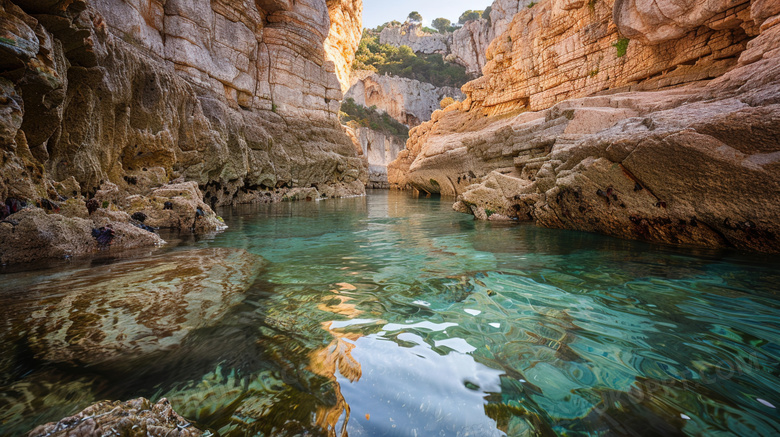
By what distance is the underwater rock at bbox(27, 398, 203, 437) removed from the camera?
0.97m

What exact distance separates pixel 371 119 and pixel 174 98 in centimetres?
3811

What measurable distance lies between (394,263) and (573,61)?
57.6 feet

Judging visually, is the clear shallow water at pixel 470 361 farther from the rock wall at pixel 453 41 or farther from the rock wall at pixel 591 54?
the rock wall at pixel 453 41

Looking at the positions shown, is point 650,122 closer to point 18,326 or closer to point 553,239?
point 553,239

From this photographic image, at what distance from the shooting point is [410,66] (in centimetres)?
5288

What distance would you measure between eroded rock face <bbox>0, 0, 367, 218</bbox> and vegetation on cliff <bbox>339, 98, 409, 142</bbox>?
555 inches

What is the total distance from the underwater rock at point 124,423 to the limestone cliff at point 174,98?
4.25 meters

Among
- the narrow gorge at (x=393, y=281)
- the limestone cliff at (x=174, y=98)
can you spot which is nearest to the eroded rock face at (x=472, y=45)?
the limestone cliff at (x=174, y=98)

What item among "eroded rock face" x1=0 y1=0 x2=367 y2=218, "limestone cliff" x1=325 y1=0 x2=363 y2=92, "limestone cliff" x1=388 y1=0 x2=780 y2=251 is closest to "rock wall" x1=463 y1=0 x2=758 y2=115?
"limestone cliff" x1=388 y1=0 x2=780 y2=251

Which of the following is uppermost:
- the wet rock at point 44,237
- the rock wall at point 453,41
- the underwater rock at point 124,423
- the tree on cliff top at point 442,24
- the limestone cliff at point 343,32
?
the tree on cliff top at point 442,24

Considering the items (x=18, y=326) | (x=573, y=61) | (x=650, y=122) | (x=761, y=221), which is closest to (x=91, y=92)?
(x=18, y=326)

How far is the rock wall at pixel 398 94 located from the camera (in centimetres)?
4756

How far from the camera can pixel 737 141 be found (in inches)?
138

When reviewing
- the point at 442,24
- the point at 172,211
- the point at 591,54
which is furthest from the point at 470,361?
the point at 442,24
